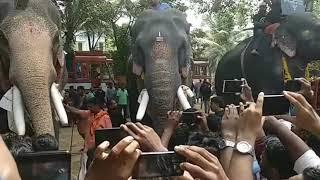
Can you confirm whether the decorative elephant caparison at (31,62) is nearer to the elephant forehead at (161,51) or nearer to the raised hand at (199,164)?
the elephant forehead at (161,51)

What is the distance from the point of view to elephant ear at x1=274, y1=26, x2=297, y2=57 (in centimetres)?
719

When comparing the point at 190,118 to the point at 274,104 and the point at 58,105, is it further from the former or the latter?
the point at 58,105

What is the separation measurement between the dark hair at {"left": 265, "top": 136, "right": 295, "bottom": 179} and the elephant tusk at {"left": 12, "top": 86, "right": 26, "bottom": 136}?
7.76 ft

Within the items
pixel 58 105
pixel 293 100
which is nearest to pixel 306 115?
pixel 293 100

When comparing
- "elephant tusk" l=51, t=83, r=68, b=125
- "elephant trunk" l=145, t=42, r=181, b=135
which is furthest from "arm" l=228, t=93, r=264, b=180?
"elephant trunk" l=145, t=42, r=181, b=135

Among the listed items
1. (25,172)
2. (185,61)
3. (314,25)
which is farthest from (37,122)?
(314,25)

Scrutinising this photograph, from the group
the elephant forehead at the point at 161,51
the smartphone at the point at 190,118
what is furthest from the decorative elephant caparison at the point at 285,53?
the smartphone at the point at 190,118

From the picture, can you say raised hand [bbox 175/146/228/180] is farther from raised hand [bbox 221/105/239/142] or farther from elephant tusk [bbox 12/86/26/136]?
elephant tusk [bbox 12/86/26/136]

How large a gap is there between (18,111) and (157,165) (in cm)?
330

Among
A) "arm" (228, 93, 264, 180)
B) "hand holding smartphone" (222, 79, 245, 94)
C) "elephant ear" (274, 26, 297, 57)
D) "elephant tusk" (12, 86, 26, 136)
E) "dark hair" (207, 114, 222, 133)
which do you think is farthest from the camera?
"elephant ear" (274, 26, 297, 57)

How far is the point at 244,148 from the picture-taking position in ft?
5.73

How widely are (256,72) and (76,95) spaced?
9146mm

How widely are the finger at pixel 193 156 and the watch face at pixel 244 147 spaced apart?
37 centimetres

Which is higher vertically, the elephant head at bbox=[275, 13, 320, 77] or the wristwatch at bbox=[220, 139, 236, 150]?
the elephant head at bbox=[275, 13, 320, 77]
